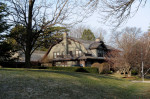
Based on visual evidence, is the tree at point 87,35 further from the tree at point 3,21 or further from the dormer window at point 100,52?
the tree at point 3,21

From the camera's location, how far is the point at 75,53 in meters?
42.6

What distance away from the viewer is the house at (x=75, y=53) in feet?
133

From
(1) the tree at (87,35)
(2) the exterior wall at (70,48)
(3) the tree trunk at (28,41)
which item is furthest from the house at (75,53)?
(1) the tree at (87,35)

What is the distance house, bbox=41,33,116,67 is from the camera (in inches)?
1591

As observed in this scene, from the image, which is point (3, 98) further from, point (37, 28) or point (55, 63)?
point (55, 63)

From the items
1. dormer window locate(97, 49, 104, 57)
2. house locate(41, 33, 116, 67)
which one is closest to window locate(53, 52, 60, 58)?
house locate(41, 33, 116, 67)

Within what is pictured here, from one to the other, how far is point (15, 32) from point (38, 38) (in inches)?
137

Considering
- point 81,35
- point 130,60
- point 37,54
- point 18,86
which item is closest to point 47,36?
point 130,60

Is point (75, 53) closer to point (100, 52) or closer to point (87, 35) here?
point (100, 52)

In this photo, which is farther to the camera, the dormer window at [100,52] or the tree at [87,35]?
the tree at [87,35]

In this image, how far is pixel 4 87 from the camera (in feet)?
28.4

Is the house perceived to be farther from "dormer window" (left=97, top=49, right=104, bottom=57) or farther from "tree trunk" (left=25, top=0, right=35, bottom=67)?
"tree trunk" (left=25, top=0, right=35, bottom=67)

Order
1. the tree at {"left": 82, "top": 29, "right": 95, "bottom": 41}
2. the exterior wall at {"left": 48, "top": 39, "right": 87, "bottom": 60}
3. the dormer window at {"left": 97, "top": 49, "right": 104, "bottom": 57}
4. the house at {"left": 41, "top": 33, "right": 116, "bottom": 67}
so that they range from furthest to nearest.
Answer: the tree at {"left": 82, "top": 29, "right": 95, "bottom": 41}, the dormer window at {"left": 97, "top": 49, "right": 104, "bottom": 57}, the exterior wall at {"left": 48, "top": 39, "right": 87, "bottom": 60}, the house at {"left": 41, "top": 33, "right": 116, "bottom": 67}

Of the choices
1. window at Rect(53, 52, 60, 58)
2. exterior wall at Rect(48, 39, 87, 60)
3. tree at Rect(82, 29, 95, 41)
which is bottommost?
window at Rect(53, 52, 60, 58)
